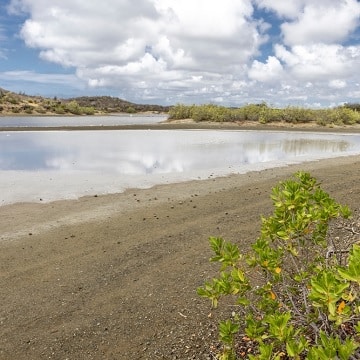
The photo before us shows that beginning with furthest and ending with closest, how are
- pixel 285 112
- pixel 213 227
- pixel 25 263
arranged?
pixel 285 112
pixel 213 227
pixel 25 263

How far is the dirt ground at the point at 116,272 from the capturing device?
4551mm

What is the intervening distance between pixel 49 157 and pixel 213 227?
15509 millimetres

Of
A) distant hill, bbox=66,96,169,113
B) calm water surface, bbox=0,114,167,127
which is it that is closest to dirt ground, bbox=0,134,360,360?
calm water surface, bbox=0,114,167,127

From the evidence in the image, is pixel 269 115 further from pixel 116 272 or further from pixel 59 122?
pixel 116 272

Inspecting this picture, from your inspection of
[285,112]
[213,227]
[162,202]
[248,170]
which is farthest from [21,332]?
[285,112]

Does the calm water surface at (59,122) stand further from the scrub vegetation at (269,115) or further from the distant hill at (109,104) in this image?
the distant hill at (109,104)

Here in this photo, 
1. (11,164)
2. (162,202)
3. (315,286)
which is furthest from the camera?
(11,164)

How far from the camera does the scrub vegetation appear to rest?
66.1m

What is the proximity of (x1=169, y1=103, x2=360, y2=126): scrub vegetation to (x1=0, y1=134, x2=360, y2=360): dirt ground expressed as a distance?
183 ft

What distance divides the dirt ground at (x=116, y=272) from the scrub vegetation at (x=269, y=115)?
183ft

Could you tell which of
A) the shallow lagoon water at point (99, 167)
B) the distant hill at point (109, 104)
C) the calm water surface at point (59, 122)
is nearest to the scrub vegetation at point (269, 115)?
the calm water surface at point (59, 122)

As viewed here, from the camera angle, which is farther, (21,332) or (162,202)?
(162,202)

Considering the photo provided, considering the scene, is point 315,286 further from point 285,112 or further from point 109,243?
point 285,112

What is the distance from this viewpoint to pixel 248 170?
1719 centimetres
